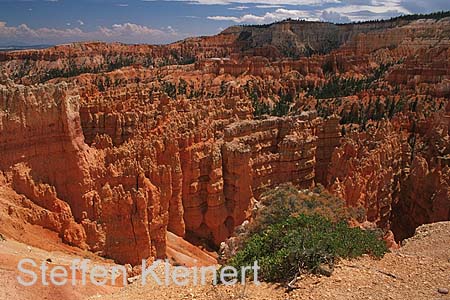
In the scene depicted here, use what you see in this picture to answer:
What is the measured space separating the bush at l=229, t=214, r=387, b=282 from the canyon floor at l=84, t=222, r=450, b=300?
29 cm

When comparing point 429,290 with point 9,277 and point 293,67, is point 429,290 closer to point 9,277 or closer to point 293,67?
point 9,277

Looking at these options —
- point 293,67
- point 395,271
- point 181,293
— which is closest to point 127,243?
point 181,293

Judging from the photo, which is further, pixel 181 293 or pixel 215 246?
pixel 215 246

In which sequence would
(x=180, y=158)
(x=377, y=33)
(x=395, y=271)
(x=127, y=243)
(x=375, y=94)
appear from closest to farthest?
1. (x=395, y=271)
2. (x=127, y=243)
3. (x=180, y=158)
4. (x=375, y=94)
5. (x=377, y=33)

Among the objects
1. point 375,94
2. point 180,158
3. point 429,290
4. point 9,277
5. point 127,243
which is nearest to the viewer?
point 429,290

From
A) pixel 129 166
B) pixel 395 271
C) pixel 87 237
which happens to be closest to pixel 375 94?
pixel 129 166

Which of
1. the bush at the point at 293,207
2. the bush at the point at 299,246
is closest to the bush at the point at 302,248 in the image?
the bush at the point at 299,246

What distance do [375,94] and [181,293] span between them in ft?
114

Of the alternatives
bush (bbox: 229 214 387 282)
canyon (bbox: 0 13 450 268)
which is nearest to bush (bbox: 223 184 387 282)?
bush (bbox: 229 214 387 282)

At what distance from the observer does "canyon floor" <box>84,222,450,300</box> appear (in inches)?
311

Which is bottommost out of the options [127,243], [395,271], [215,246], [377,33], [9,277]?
[215,246]

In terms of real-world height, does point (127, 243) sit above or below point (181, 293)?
below

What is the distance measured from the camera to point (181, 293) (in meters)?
9.02

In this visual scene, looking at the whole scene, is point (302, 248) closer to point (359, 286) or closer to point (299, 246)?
point (299, 246)
